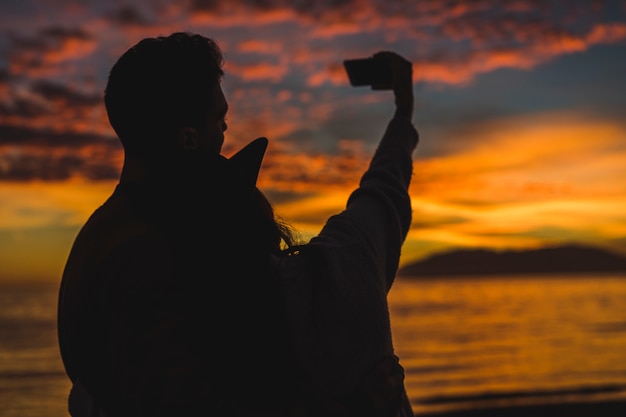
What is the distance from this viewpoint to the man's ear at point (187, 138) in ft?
4.73

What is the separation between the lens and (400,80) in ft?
6.45

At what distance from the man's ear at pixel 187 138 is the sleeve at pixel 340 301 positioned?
0.32 meters

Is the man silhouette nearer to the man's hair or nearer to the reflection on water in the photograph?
the man's hair

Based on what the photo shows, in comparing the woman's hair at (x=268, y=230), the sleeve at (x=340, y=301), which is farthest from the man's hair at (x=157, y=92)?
the sleeve at (x=340, y=301)

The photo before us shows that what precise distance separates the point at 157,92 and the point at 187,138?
0.11 m

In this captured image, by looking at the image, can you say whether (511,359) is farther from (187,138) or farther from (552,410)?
(187,138)

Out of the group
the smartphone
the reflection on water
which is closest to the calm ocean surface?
the reflection on water

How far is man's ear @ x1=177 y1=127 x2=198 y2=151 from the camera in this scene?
144 cm

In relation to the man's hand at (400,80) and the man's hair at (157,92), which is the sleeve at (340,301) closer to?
the man's hair at (157,92)

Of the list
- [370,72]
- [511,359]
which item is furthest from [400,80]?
[511,359]

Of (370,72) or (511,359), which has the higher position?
(370,72)

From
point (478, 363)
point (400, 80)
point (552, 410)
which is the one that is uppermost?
point (400, 80)

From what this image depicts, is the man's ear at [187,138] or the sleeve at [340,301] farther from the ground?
the man's ear at [187,138]

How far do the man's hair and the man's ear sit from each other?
0.4 inches
